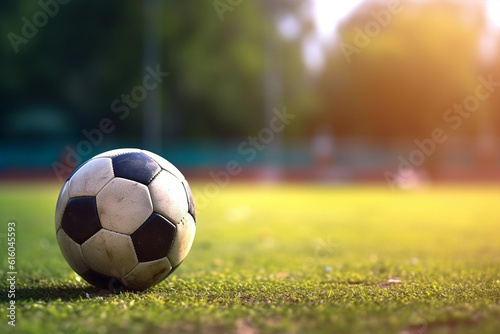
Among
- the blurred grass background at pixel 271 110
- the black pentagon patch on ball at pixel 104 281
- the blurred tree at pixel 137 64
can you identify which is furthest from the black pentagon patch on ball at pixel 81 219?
the blurred tree at pixel 137 64

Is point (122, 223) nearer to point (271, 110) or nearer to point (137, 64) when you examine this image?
point (271, 110)

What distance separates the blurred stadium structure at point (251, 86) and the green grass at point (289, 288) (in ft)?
92.4

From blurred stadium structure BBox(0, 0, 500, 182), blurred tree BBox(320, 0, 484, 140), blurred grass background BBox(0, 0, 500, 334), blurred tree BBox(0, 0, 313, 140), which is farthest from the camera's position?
blurred tree BBox(320, 0, 484, 140)

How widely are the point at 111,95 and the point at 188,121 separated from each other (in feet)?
20.9

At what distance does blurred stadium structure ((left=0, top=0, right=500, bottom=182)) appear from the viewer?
40.2 metres

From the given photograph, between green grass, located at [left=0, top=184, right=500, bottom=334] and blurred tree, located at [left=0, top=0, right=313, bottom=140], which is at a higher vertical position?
blurred tree, located at [left=0, top=0, right=313, bottom=140]

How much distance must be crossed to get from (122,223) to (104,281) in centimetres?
53

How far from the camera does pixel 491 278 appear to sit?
5492 mm

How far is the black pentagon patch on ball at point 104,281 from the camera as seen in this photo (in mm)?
4629

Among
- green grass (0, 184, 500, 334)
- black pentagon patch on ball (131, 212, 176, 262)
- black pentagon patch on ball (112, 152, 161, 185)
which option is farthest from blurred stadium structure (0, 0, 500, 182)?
black pentagon patch on ball (131, 212, 176, 262)

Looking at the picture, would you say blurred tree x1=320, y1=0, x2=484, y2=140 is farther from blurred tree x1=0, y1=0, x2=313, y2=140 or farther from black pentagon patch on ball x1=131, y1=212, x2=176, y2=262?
black pentagon patch on ball x1=131, y1=212, x2=176, y2=262

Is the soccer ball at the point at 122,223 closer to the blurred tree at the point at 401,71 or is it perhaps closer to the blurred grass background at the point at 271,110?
the blurred grass background at the point at 271,110

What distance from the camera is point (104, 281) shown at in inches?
183

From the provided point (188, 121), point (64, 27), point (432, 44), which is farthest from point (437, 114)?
point (64, 27)
